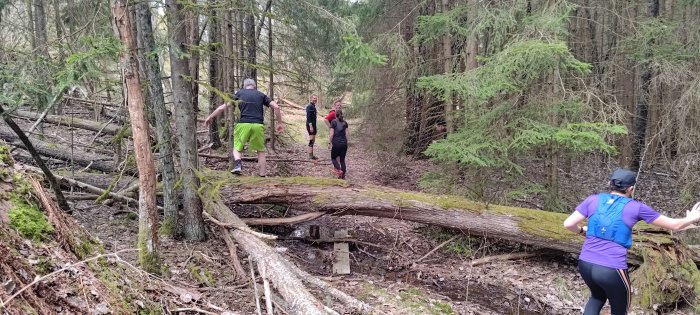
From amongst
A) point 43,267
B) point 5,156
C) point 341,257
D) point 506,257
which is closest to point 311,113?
point 341,257

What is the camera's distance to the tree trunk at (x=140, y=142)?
3.99 metres

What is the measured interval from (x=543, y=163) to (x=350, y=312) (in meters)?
5.92

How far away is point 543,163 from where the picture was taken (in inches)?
344

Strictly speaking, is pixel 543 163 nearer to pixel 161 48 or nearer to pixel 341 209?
pixel 341 209

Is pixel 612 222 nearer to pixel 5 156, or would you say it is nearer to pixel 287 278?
pixel 287 278

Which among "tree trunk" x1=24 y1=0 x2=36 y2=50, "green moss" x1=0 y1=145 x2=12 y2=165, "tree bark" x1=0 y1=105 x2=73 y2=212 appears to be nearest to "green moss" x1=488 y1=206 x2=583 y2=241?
"tree bark" x1=0 y1=105 x2=73 y2=212

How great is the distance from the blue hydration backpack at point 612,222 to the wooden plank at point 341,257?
3.54 m

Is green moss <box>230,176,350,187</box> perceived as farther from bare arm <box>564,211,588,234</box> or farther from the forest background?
bare arm <box>564,211,588,234</box>

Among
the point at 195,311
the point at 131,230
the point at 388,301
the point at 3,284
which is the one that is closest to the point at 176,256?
the point at 131,230

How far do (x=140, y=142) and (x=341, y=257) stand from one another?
3702mm

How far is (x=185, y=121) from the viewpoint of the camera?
5352 mm

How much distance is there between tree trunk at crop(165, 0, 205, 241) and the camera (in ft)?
16.3

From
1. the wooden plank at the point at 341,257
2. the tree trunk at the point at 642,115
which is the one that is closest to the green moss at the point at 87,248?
the wooden plank at the point at 341,257

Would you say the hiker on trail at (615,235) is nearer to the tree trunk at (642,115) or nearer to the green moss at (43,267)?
the green moss at (43,267)
